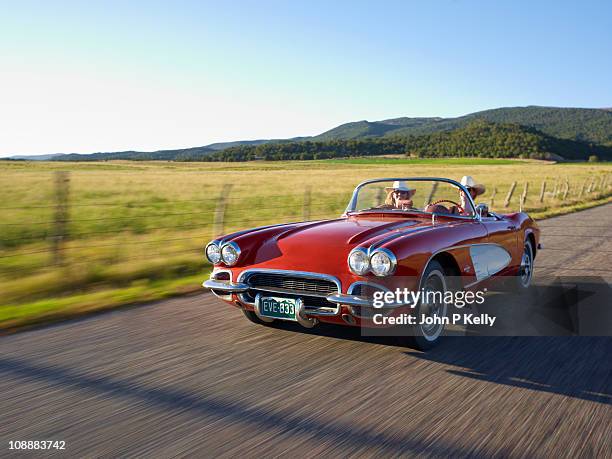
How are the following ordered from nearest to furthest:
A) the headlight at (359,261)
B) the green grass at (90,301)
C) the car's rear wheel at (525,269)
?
the headlight at (359,261) → the green grass at (90,301) → the car's rear wheel at (525,269)

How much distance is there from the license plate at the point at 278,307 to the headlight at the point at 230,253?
0.49 m

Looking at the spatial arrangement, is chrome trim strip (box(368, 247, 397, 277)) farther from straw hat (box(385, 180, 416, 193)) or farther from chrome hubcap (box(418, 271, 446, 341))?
straw hat (box(385, 180, 416, 193))

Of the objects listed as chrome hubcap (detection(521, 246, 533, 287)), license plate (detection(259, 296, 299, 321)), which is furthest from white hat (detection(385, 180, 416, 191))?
license plate (detection(259, 296, 299, 321))

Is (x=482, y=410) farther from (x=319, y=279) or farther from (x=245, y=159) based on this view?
(x=245, y=159)

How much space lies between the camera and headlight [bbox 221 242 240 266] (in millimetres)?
4820

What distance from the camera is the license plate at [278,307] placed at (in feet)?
14.3

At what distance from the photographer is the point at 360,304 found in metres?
4.08

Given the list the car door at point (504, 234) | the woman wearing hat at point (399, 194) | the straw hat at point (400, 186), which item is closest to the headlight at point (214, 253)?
the woman wearing hat at point (399, 194)

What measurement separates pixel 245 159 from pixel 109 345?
289ft

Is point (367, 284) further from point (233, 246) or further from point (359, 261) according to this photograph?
point (233, 246)

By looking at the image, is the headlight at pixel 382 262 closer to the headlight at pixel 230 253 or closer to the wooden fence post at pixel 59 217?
the headlight at pixel 230 253

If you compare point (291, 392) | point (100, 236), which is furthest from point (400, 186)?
point (100, 236)

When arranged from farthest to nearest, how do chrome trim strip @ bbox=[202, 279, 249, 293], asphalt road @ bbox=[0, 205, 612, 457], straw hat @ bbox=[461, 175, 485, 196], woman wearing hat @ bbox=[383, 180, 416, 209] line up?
1. straw hat @ bbox=[461, 175, 485, 196]
2. woman wearing hat @ bbox=[383, 180, 416, 209]
3. chrome trim strip @ bbox=[202, 279, 249, 293]
4. asphalt road @ bbox=[0, 205, 612, 457]

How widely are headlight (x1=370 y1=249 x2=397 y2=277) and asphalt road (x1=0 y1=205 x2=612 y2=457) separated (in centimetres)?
65
